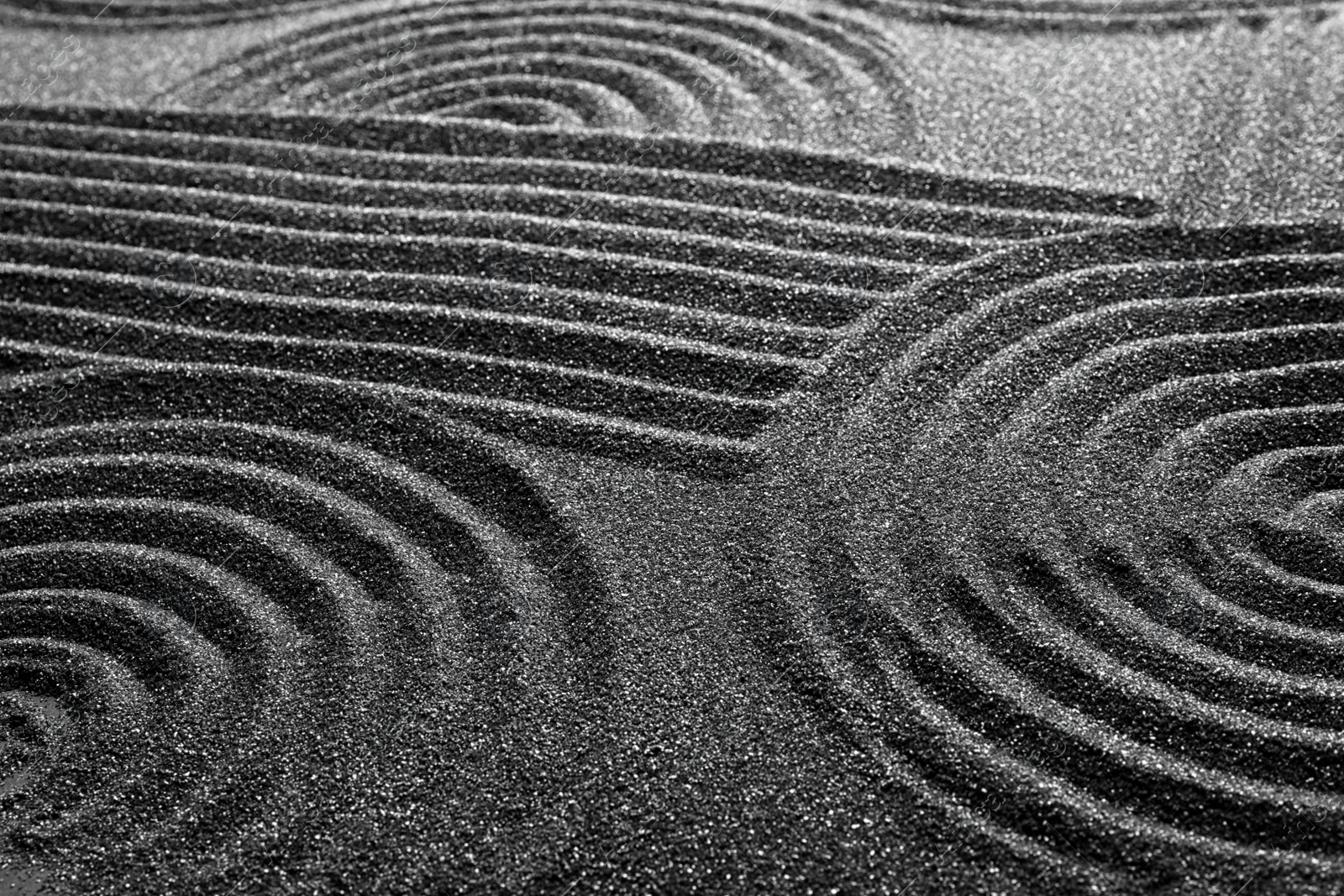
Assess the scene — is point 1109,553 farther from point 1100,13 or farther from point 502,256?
point 1100,13

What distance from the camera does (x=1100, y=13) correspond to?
→ 2.63m

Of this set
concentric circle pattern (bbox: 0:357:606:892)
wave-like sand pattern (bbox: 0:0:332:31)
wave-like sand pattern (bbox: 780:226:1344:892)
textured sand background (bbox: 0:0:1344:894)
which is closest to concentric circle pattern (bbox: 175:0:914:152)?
textured sand background (bbox: 0:0:1344:894)

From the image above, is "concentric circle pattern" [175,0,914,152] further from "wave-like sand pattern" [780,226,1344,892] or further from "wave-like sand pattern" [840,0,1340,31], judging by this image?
"wave-like sand pattern" [780,226,1344,892]

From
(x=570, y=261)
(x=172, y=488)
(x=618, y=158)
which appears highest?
(x=618, y=158)

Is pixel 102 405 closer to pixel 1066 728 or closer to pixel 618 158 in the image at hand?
pixel 618 158

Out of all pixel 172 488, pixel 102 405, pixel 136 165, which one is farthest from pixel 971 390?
pixel 136 165

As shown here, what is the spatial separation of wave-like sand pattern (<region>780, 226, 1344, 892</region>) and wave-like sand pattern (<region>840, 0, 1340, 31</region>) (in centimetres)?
64

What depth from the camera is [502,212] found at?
7.49 ft

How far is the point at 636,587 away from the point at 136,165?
1236 mm

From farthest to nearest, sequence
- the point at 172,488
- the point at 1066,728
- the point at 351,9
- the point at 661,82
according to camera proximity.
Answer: the point at 351,9
the point at 661,82
the point at 172,488
the point at 1066,728

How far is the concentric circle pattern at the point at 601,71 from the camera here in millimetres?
2455

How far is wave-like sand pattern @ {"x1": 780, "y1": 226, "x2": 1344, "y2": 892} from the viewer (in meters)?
1.54

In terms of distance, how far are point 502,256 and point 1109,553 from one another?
0.97 m

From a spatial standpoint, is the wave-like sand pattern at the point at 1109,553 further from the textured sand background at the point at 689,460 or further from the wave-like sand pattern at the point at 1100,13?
the wave-like sand pattern at the point at 1100,13
